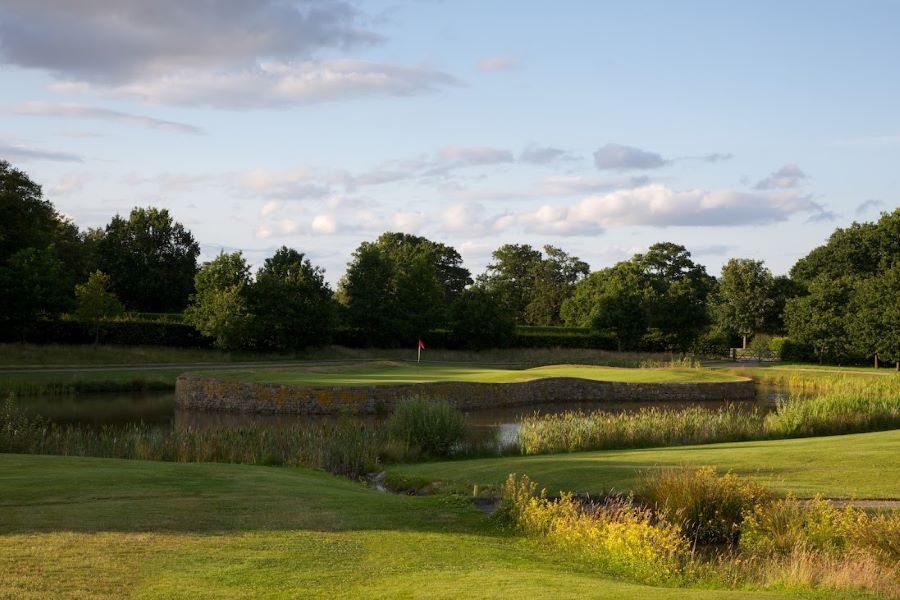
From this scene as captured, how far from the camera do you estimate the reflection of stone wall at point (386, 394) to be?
33.1 m

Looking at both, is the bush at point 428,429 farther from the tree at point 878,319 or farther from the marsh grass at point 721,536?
the tree at point 878,319

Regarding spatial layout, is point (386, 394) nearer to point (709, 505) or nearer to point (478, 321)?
point (709, 505)

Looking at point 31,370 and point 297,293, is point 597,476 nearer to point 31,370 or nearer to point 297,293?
point 31,370

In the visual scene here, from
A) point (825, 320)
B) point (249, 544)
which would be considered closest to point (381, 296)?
point (825, 320)

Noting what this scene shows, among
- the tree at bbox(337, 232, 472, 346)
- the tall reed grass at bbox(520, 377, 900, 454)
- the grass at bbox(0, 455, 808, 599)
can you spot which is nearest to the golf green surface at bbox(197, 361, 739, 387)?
the tree at bbox(337, 232, 472, 346)

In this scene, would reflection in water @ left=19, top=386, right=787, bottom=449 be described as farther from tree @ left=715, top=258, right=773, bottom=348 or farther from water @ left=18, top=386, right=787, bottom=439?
tree @ left=715, top=258, right=773, bottom=348

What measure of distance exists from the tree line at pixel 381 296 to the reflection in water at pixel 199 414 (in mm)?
12095

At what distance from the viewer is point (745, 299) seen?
2963 inches

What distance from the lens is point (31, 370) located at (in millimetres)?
39625

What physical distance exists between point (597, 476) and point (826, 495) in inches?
138

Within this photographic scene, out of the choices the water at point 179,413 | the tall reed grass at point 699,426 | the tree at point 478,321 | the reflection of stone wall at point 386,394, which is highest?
the tree at point 478,321

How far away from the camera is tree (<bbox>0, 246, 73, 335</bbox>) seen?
143 ft

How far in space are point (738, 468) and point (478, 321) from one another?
147ft

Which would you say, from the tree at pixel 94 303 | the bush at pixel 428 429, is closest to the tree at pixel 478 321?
the tree at pixel 94 303
